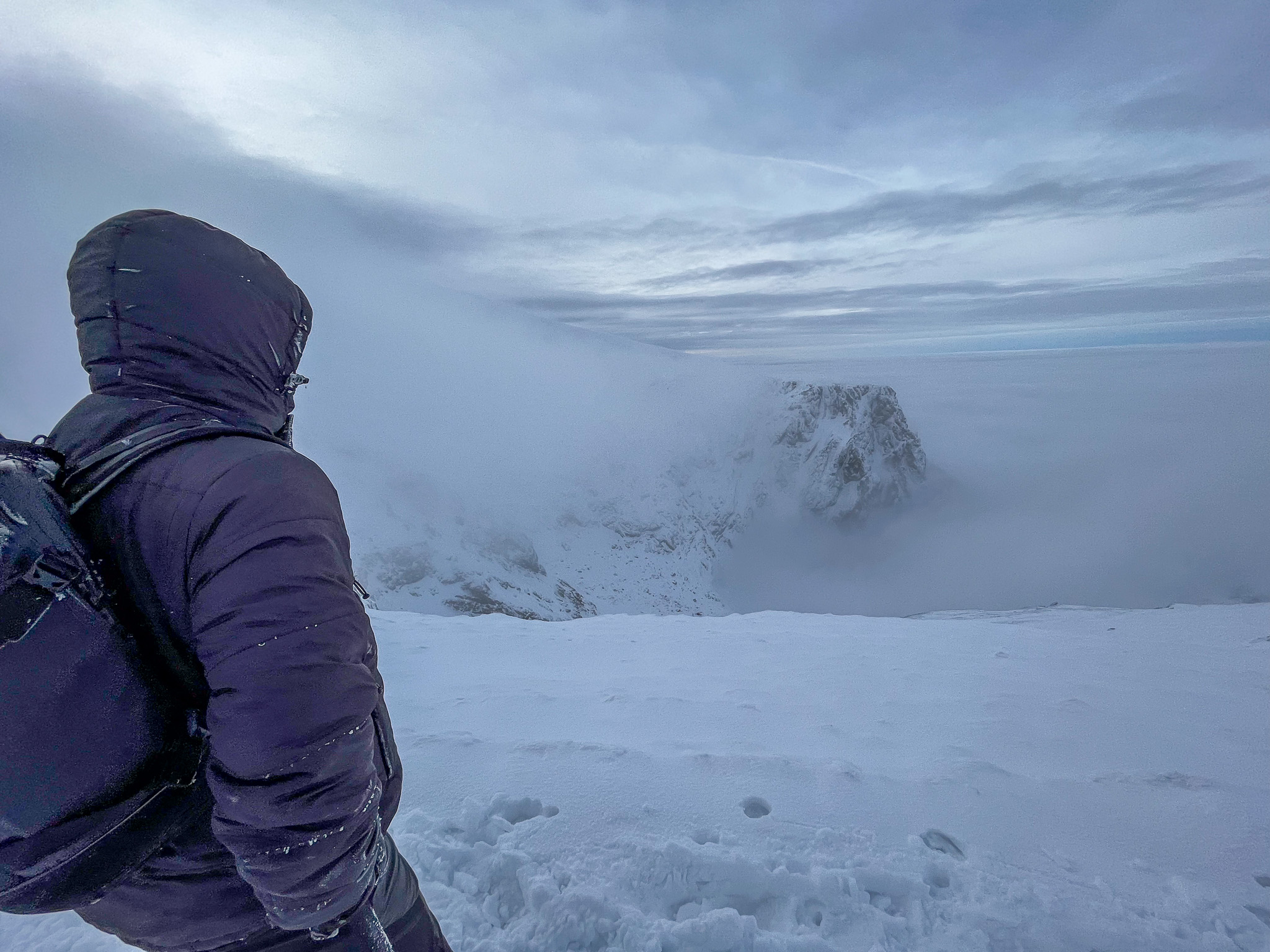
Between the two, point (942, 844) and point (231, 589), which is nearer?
point (231, 589)

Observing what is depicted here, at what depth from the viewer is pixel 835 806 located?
10.3 feet

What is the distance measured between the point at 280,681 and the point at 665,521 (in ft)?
322

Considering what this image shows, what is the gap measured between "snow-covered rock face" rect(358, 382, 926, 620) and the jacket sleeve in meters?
33.9

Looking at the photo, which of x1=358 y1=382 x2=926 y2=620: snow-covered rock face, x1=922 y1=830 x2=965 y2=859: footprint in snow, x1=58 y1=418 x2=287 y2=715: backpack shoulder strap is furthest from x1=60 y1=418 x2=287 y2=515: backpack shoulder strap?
x1=358 y1=382 x2=926 y2=620: snow-covered rock face

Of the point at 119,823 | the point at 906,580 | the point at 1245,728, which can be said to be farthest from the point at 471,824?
the point at 906,580

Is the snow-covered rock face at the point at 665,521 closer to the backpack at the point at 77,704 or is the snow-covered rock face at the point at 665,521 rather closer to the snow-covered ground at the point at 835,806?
the snow-covered ground at the point at 835,806

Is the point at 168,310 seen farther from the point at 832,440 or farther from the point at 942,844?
the point at 832,440

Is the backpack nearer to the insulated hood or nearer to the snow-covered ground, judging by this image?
the insulated hood

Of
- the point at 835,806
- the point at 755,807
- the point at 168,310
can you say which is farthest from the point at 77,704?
the point at 835,806

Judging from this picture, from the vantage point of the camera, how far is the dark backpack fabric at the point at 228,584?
115 centimetres

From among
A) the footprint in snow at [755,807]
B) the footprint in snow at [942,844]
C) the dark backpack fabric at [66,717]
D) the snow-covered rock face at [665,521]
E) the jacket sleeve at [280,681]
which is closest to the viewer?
the dark backpack fabric at [66,717]

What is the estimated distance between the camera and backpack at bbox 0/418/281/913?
99 cm

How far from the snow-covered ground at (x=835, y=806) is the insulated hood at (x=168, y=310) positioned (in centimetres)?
241

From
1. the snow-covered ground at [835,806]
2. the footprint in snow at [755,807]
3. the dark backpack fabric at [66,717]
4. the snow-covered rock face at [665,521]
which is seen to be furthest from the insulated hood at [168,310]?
the snow-covered rock face at [665,521]
